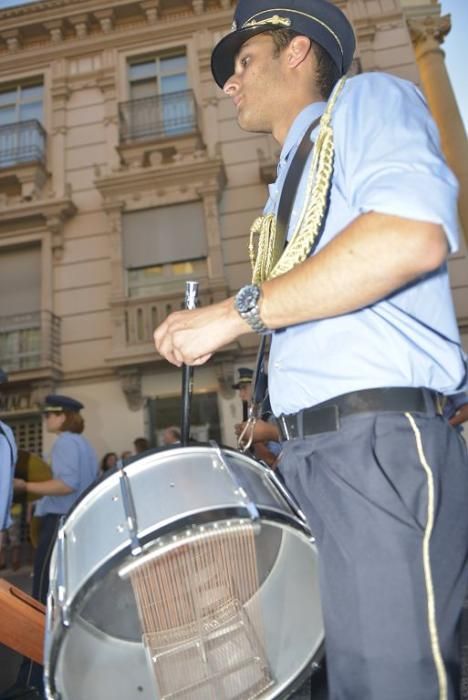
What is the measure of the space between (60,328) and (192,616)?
29.6 ft

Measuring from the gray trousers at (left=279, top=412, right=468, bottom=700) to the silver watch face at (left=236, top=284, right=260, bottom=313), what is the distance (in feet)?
0.98

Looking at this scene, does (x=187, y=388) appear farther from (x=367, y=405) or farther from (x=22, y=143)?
(x=22, y=143)

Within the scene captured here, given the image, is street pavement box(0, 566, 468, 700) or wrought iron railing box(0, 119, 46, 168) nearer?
street pavement box(0, 566, 468, 700)

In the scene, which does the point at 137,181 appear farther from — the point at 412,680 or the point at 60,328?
the point at 412,680

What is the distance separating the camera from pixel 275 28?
4.30ft

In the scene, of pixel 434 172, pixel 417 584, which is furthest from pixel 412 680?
pixel 434 172

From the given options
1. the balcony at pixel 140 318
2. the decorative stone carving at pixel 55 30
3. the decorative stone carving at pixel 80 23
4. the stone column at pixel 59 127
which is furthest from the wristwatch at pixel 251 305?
the decorative stone carving at pixel 55 30

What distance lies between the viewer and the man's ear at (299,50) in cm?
131

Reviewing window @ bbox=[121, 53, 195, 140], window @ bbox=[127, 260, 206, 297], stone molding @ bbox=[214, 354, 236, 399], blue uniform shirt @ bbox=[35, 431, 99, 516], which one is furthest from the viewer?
window @ bbox=[121, 53, 195, 140]

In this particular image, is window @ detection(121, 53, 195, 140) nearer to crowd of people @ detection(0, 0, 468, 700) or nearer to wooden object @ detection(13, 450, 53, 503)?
wooden object @ detection(13, 450, 53, 503)

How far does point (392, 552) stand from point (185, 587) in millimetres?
419

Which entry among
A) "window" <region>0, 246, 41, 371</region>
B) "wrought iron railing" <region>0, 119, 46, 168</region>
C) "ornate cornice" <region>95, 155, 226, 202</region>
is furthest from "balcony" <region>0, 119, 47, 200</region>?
"ornate cornice" <region>95, 155, 226, 202</region>

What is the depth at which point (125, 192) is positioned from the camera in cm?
962

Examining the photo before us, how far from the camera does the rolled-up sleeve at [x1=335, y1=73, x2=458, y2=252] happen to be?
798 mm
